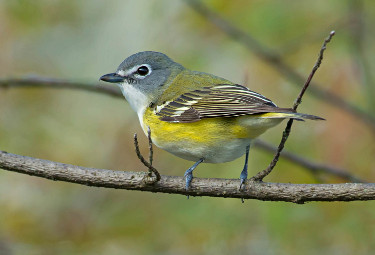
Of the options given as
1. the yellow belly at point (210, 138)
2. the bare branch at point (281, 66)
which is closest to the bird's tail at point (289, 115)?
the yellow belly at point (210, 138)

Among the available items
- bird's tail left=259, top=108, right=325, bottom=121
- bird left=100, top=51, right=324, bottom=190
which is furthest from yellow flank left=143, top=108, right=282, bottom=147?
bird's tail left=259, top=108, right=325, bottom=121

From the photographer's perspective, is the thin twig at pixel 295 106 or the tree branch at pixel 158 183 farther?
the tree branch at pixel 158 183

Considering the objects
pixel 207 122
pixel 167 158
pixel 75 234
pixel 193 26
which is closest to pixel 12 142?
pixel 75 234

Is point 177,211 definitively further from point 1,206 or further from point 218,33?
point 218,33

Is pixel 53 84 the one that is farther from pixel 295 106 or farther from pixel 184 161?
pixel 295 106

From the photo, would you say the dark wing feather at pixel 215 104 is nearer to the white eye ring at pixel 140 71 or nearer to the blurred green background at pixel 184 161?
the white eye ring at pixel 140 71

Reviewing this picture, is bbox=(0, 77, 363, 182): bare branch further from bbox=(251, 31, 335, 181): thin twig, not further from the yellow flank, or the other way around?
bbox=(251, 31, 335, 181): thin twig
